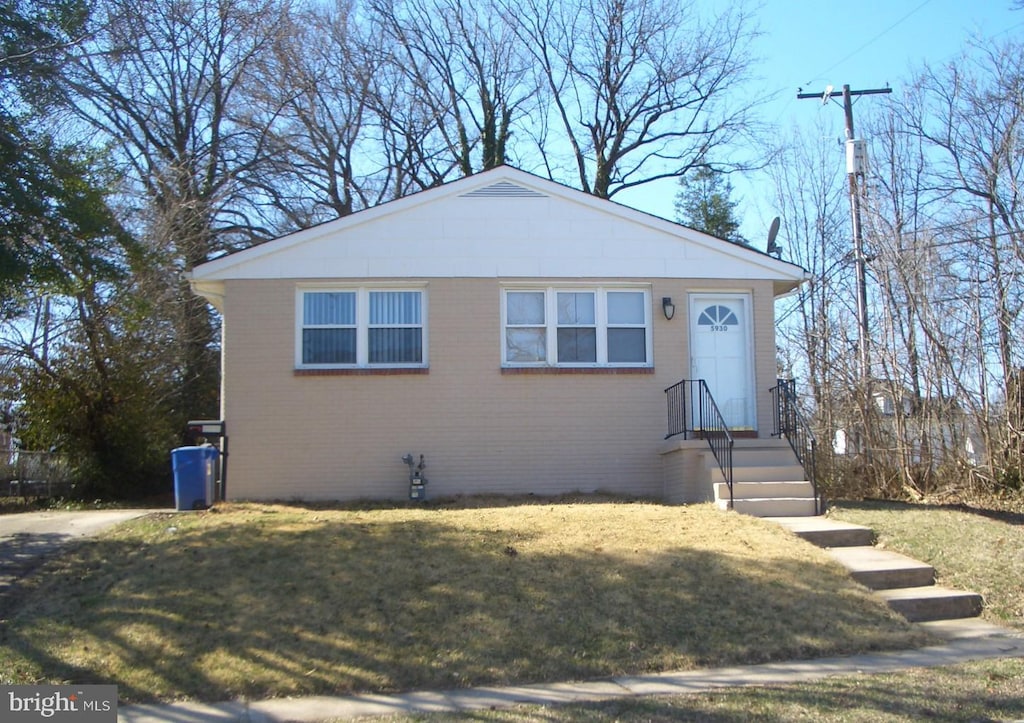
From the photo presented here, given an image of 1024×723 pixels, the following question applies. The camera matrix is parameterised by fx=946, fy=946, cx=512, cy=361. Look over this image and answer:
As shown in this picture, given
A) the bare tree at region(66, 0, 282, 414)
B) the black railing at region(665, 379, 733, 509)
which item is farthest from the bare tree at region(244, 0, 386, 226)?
the black railing at region(665, 379, 733, 509)

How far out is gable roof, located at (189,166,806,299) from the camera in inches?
569

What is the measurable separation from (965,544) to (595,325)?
6.27 m

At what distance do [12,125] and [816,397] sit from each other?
13606 mm

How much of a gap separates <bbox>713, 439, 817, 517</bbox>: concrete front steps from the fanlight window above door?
227cm

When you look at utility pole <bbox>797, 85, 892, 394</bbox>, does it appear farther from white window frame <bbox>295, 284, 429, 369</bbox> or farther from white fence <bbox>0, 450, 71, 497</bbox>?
white fence <bbox>0, 450, 71, 497</bbox>

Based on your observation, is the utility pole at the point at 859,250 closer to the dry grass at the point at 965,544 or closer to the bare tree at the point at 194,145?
the dry grass at the point at 965,544

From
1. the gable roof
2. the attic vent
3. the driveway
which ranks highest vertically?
the attic vent

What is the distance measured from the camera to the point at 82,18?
10.9 meters

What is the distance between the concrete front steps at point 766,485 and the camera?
11.9 m

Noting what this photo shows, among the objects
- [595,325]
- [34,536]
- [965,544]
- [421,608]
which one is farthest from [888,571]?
[34,536]

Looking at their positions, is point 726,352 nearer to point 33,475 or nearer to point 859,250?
point 859,250

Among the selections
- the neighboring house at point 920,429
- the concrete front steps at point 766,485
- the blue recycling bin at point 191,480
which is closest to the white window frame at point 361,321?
the blue recycling bin at point 191,480

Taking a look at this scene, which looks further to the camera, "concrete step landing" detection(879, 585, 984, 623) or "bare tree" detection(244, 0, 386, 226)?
"bare tree" detection(244, 0, 386, 226)

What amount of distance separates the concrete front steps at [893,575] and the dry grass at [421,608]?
1.28 ft
